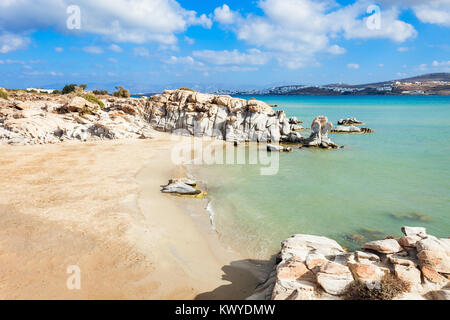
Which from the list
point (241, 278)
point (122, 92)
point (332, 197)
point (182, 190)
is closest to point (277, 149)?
point (332, 197)

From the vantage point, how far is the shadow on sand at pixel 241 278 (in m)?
7.70

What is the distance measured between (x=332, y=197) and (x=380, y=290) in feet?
33.7

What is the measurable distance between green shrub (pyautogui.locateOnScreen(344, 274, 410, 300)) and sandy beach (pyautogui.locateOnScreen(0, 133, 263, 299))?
10.0ft

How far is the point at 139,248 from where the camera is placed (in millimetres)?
9812

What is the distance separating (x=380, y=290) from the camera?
5.73 meters

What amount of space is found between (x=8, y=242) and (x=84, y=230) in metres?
2.53

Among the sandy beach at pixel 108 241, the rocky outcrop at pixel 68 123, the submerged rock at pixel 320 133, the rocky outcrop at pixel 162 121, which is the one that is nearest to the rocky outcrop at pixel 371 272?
the sandy beach at pixel 108 241

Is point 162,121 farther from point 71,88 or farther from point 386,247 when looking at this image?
point 71,88

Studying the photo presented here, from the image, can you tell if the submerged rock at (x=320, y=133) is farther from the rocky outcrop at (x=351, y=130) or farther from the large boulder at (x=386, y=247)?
the large boulder at (x=386, y=247)

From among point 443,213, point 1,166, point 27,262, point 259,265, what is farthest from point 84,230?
point 443,213

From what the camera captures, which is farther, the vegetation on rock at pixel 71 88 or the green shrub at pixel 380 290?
the vegetation on rock at pixel 71 88

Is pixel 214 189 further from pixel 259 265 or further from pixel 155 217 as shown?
pixel 259 265

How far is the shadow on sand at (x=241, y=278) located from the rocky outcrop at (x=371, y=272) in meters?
0.92

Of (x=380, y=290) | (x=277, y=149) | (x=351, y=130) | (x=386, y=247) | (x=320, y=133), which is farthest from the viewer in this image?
(x=351, y=130)
